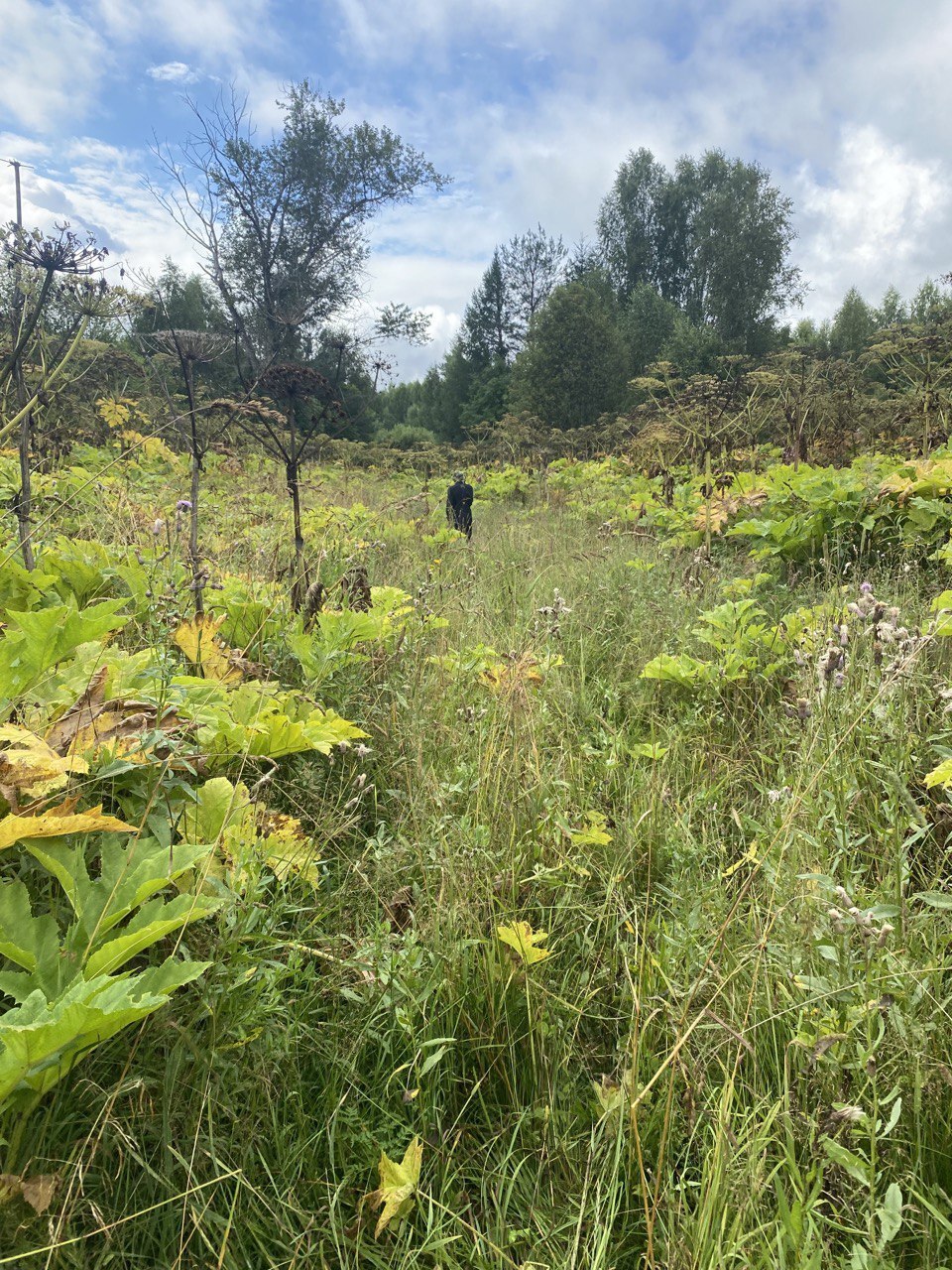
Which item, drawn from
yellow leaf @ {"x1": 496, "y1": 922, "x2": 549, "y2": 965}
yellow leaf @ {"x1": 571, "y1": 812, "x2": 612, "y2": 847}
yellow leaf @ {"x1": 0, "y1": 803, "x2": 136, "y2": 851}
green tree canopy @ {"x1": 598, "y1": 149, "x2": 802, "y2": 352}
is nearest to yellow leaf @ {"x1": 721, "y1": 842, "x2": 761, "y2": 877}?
yellow leaf @ {"x1": 571, "y1": 812, "x2": 612, "y2": 847}

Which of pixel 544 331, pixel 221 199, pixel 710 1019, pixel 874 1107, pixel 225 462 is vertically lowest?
pixel 710 1019

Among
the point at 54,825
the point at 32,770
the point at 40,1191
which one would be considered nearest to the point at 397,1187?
the point at 40,1191

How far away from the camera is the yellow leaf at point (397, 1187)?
0.99 meters

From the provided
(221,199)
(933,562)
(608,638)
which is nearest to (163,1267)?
(608,638)

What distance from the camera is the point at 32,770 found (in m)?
1.22

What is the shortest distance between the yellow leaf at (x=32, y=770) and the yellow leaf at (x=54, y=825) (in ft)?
0.16

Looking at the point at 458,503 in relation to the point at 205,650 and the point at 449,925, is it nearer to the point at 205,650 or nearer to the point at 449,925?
the point at 205,650

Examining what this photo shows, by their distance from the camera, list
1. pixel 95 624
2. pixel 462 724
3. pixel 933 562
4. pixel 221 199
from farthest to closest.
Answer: pixel 221 199 < pixel 933 562 < pixel 462 724 < pixel 95 624

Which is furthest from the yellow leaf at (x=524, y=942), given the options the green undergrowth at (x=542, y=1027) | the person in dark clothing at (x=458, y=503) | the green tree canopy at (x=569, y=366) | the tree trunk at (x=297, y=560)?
the green tree canopy at (x=569, y=366)

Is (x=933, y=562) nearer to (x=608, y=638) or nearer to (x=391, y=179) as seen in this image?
(x=608, y=638)

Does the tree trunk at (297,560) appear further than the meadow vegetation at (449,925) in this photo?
Yes

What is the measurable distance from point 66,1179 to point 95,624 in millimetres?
1030

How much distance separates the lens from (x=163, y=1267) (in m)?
0.90

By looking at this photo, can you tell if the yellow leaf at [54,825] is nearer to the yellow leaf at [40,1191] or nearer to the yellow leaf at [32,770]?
the yellow leaf at [32,770]
